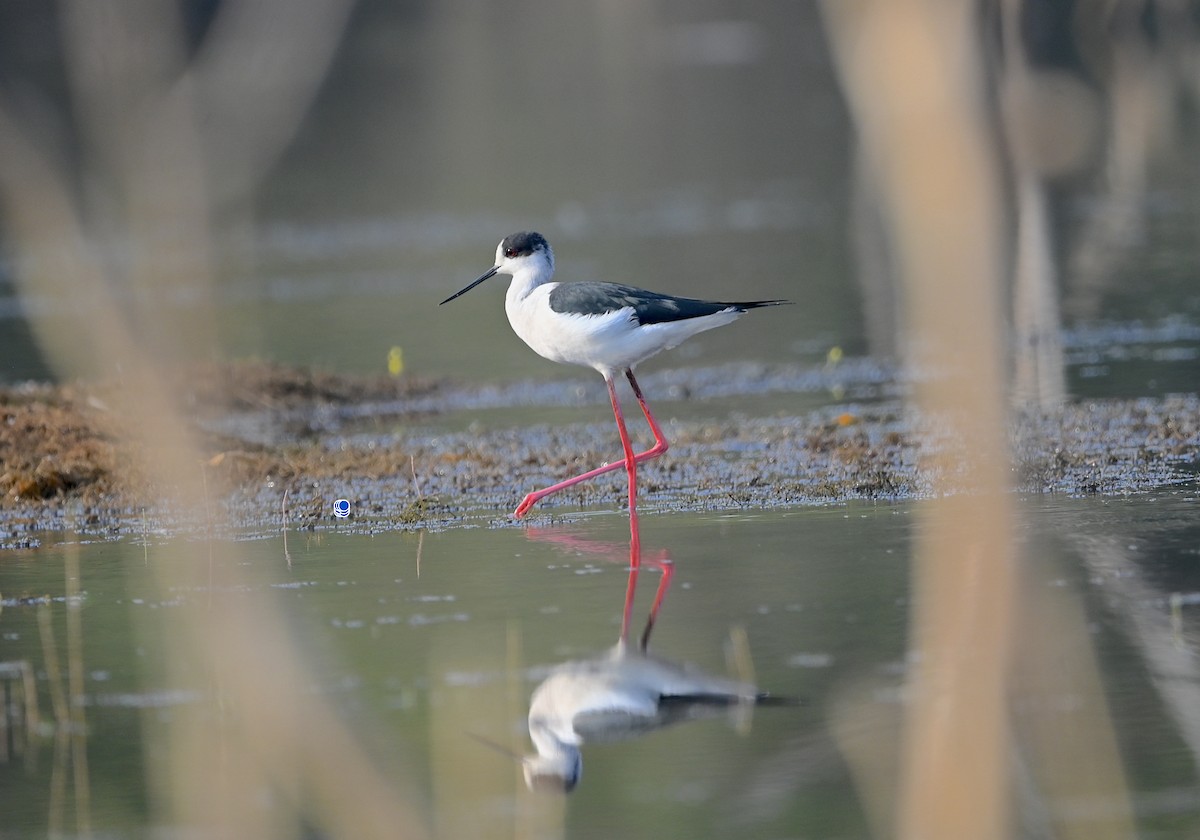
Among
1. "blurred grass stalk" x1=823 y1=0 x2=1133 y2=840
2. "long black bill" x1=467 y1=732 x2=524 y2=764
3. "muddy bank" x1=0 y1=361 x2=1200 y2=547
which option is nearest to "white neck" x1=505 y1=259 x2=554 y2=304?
"muddy bank" x1=0 y1=361 x2=1200 y2=547

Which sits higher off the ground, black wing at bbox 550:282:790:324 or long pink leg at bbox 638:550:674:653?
black wing at bbox 550:282:790:324

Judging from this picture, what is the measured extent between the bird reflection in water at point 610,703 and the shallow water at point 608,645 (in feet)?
0.21

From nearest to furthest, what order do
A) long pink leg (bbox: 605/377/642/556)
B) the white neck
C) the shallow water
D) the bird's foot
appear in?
the shallow water
long pink leg (bbox: 605/377/642/556)
the bird's foot
the white neck

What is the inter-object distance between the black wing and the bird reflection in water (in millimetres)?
2945

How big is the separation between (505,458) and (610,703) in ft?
15.9

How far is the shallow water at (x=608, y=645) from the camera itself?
4941 millimetres

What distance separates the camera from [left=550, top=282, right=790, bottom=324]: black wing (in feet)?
29.4

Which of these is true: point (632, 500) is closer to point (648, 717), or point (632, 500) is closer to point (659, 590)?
point (659, 590)

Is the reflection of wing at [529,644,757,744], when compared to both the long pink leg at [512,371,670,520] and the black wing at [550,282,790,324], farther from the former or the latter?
the black wing at [550,282,790,324]

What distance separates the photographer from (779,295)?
16969 millimetres

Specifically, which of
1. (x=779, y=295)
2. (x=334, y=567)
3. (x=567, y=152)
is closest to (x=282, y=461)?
(x=334, y=567)

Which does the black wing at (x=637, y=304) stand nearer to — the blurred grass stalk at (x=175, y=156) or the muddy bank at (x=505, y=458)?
the muddy bank at (x=505, y=458)

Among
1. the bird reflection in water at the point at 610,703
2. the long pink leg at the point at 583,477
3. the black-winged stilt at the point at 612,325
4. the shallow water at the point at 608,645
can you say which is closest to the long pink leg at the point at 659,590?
the shallow water at the point at 608,645

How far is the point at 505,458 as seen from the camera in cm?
1048
